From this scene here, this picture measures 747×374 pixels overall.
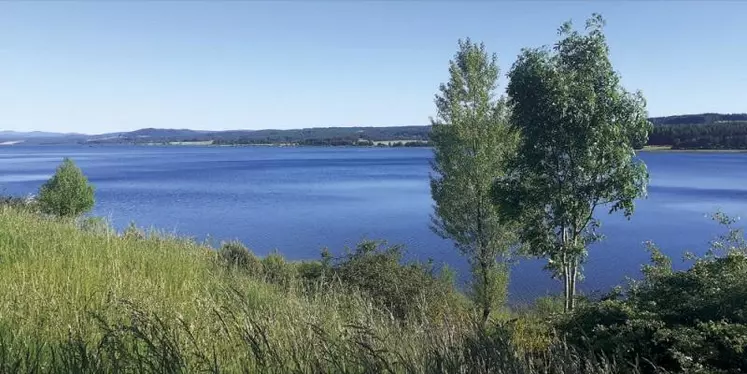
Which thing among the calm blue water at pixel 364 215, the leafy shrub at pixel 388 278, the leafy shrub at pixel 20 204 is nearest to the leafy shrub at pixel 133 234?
the leafy shrub at pixel 20 204

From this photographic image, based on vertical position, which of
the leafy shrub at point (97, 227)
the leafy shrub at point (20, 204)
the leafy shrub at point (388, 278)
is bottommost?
the leafy shrub at point (388, 278)

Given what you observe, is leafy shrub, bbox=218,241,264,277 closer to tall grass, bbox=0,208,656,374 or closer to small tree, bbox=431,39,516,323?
tall grass, bbox=0,208,656,374

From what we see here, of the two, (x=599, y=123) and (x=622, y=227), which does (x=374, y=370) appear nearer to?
(x=599, y=123)

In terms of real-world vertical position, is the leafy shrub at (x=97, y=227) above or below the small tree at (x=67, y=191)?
above

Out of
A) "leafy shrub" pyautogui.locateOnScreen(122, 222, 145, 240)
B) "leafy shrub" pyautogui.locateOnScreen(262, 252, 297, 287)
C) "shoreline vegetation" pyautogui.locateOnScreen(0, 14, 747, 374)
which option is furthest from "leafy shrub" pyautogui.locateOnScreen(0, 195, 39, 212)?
"leafy shrub" pyautogui.locateOnScreen(262, 252, 297, 287)

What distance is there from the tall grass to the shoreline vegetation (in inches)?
0.9

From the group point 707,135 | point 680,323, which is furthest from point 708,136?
point 680,323

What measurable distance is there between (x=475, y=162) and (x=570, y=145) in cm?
958

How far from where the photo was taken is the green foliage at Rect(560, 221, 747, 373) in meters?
5.64

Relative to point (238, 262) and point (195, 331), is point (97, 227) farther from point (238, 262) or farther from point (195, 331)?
point (238, 262)

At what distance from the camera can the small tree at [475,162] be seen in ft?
81.2

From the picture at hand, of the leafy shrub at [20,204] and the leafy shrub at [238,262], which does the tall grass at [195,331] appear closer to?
the leafy shrub at [238,262]

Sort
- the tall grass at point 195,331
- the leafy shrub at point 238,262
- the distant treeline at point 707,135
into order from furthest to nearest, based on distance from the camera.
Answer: the distant treeline at point 707,135 < the leafy shrub at point 238,262 < the tall grass at point 195,331

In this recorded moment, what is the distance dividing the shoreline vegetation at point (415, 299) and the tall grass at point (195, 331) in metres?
0.02
